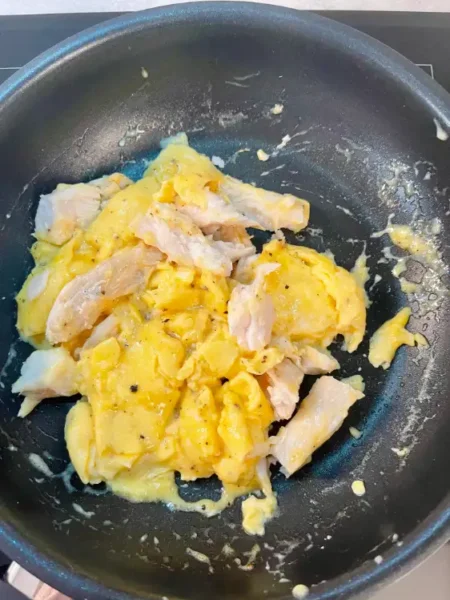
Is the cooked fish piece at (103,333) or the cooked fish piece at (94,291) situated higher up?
the cooked fish piece at (94,291)

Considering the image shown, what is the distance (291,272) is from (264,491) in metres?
0.47

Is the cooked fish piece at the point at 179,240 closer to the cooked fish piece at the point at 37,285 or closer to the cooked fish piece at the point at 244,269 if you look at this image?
the cooked fish piece at the point at 244,269

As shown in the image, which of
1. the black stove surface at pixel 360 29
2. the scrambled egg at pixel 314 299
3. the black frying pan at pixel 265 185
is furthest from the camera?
the black stove surface at pixel 360 29

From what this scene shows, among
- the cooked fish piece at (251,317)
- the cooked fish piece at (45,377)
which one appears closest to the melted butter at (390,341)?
the cooked fish piece at (251,317)

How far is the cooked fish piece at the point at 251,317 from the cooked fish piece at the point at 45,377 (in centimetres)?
35

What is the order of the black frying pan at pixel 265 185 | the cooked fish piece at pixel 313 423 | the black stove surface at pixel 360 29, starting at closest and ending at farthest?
the black frying pan at pixel 265 185 → the cooked fish piece at pixel 313 423 → the black stove surface at pixel 360 29

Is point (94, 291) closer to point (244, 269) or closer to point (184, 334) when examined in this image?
point (184, 334)

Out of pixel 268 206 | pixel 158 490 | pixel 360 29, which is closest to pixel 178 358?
pixel 158 490

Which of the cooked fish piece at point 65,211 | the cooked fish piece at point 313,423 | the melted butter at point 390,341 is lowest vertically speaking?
the cooked fish piece at point 313,423

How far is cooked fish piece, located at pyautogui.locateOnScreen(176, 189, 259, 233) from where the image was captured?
134 centimetres

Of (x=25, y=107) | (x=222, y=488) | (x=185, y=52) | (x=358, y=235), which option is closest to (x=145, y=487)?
(x=222, y=488)

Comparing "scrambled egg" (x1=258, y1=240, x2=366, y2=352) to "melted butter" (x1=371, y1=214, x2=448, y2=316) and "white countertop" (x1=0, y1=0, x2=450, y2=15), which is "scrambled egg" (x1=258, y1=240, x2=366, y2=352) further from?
"white countertop" (x1=0, y1=0, x2=450, y2=15)

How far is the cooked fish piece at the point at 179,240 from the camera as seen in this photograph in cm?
129

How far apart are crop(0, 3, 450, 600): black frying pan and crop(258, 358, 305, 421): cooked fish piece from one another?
140 mm
